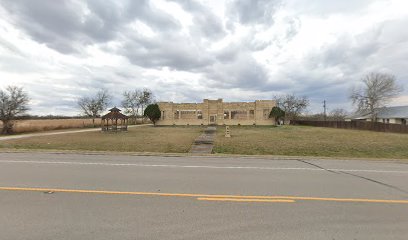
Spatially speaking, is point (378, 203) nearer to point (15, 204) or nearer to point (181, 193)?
point (181, 193)

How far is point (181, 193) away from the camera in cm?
579

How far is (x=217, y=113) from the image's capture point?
51.5 m

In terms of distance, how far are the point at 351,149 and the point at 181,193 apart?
14.5 metres

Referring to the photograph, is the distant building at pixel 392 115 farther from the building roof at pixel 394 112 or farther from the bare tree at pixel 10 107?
the bare tree at pixel 10 107

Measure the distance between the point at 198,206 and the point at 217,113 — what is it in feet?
153

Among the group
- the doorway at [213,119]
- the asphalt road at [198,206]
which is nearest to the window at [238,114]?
the doorway at [213,119]

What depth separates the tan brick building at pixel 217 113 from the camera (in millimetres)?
50656

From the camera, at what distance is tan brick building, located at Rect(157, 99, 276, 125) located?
50656mm

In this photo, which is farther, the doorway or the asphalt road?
the doorway

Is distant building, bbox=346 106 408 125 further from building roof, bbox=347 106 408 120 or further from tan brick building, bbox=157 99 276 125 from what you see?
tan brick building, bbox=157 99 276 125

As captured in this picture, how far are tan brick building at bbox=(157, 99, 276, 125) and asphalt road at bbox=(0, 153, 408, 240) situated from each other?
4291cm

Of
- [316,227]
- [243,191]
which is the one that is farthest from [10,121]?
[316,227]

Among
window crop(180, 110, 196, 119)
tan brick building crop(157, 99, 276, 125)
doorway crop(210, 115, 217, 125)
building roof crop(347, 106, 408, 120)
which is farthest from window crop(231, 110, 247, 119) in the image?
building roof crop(347, 106, 408, 120)

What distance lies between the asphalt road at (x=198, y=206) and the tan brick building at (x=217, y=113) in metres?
42.9
